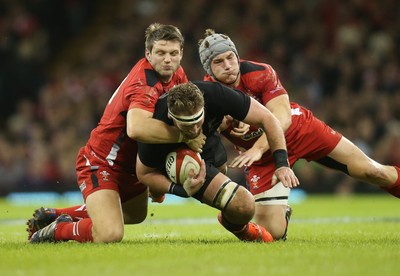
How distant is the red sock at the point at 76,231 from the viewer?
7820mm

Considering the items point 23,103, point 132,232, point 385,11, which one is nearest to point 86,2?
point 23,103

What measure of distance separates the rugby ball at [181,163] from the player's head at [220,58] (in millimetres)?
1130

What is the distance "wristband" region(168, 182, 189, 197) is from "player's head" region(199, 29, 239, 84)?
1345 millimetres

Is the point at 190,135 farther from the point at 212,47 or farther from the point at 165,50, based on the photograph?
the point at 212,47

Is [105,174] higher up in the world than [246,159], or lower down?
lower down

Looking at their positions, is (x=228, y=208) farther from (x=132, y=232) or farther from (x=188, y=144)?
(x=132, y=232)

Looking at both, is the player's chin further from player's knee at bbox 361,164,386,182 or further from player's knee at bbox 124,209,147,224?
player's knee at bbox 361,164,386,182

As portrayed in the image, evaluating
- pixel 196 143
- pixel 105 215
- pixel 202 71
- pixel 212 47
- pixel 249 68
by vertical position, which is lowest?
pixel 105 215

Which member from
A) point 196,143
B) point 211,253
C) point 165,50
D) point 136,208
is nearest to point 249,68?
point 165,50

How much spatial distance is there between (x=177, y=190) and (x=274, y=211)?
4.84 ft

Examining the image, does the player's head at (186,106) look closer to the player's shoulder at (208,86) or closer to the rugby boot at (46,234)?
the player's shoulder at (208,86)

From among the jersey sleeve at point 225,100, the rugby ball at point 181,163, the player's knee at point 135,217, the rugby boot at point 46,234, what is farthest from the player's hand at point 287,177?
the rugby boot at point 46,234

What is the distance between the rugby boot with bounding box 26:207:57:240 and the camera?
8.43 m

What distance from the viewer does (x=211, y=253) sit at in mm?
6711
